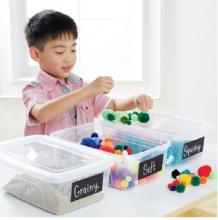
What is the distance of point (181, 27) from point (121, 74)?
0.43 meters

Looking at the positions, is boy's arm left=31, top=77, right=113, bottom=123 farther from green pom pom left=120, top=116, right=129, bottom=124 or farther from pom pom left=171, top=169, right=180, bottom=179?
pom pom left=171, top=169, right=180, bottom=179

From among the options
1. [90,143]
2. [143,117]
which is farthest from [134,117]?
[90,143]

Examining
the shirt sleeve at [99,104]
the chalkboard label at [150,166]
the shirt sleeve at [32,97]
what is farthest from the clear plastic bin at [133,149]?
the shirt sleeve at [99,104]

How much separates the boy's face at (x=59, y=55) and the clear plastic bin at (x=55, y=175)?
0.52 meters

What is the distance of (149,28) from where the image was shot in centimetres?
267

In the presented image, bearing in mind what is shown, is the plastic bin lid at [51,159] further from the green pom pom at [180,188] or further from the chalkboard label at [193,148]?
the chalkboard label at [193,148]

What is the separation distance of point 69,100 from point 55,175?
1.62 ft

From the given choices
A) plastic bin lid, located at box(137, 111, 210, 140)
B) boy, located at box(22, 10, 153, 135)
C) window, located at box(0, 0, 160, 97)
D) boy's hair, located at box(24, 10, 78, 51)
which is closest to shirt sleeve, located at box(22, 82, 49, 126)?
boy, located at box(22, 10, 153, 135)

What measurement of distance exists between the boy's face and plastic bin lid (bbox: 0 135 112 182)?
0.46 m

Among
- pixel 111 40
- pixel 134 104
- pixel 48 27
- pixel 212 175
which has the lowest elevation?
pixel 212 175

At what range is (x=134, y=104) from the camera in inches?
66.5

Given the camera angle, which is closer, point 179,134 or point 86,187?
point 86,187

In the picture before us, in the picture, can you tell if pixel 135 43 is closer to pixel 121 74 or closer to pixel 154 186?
pixel 121 74

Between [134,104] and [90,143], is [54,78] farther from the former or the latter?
[90,143]
